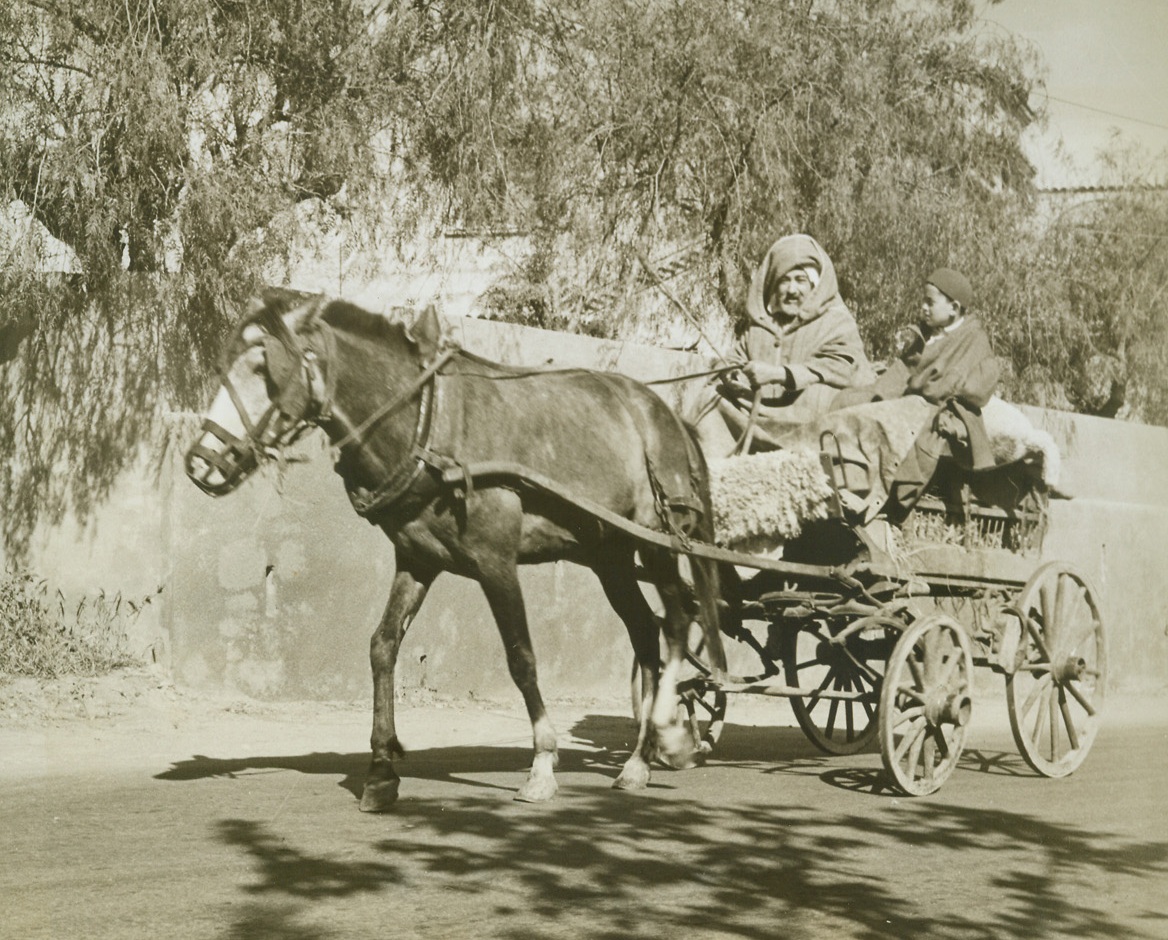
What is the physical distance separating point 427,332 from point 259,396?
87 cm

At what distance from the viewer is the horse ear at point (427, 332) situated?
6809 mm

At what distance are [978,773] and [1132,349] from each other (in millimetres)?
10783

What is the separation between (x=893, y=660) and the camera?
7.46m

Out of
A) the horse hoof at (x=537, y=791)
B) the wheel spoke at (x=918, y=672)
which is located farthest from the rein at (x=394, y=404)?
the wheel spoke at (x=918, y=672)

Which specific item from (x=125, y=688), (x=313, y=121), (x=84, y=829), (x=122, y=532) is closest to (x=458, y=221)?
(x=313, y=121)

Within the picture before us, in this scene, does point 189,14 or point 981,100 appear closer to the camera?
point 189,14

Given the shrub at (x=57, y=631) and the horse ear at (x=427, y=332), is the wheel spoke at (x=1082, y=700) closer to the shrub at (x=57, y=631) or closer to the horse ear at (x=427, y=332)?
the horse ear at (x=427, y=332)

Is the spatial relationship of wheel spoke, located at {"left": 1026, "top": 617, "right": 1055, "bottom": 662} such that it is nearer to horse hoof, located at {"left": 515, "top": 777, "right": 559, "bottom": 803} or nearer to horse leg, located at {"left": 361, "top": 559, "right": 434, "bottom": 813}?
horse hoof, located at {"left": 515, "top": 777, "right": 559, "bottom": 803}

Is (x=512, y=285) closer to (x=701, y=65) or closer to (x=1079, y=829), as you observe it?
(x=701, y=65)

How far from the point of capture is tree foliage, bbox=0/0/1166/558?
1018 cm

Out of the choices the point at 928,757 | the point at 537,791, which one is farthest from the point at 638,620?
the point at 928,757

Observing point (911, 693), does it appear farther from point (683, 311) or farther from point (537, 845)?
point (537, 845)

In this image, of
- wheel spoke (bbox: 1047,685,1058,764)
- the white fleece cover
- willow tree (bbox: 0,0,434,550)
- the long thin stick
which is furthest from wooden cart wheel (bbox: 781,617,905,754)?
willow tree (bbox: 0,0,434,550)

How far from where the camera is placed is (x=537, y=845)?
584cm
